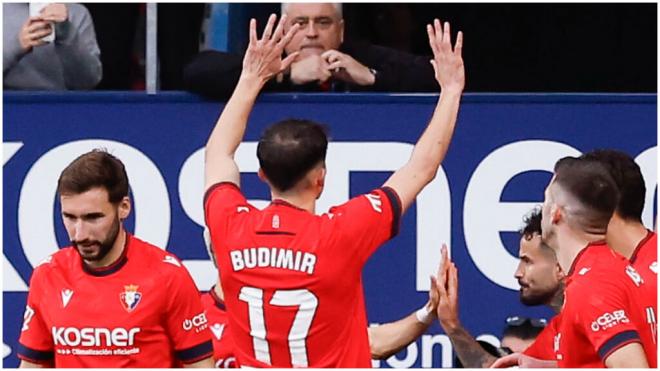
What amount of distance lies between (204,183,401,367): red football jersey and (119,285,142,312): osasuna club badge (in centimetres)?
44

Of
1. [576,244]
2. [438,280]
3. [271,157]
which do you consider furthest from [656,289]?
[271,157]

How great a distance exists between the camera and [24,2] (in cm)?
855

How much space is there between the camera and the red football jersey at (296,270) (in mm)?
6098

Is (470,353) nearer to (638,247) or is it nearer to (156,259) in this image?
(638,247)

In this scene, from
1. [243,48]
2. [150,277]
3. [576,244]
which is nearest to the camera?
[576,244]

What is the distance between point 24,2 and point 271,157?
2955 mm

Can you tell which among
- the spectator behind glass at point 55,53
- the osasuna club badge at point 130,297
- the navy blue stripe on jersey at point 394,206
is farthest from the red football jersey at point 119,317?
the spectator behind glass at point 55,53

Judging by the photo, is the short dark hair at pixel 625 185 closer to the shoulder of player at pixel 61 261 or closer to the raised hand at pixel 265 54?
the raised hand at pixel 265 54

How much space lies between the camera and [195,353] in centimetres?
650

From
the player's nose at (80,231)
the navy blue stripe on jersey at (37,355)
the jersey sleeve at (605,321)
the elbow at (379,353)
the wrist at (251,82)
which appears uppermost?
the wrist at (251,82)

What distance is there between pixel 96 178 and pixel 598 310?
84.8 inches

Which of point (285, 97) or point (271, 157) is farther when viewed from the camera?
A: point (285, 97)

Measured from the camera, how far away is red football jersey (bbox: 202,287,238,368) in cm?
707

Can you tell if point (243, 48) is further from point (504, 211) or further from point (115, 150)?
point (504, 211)
